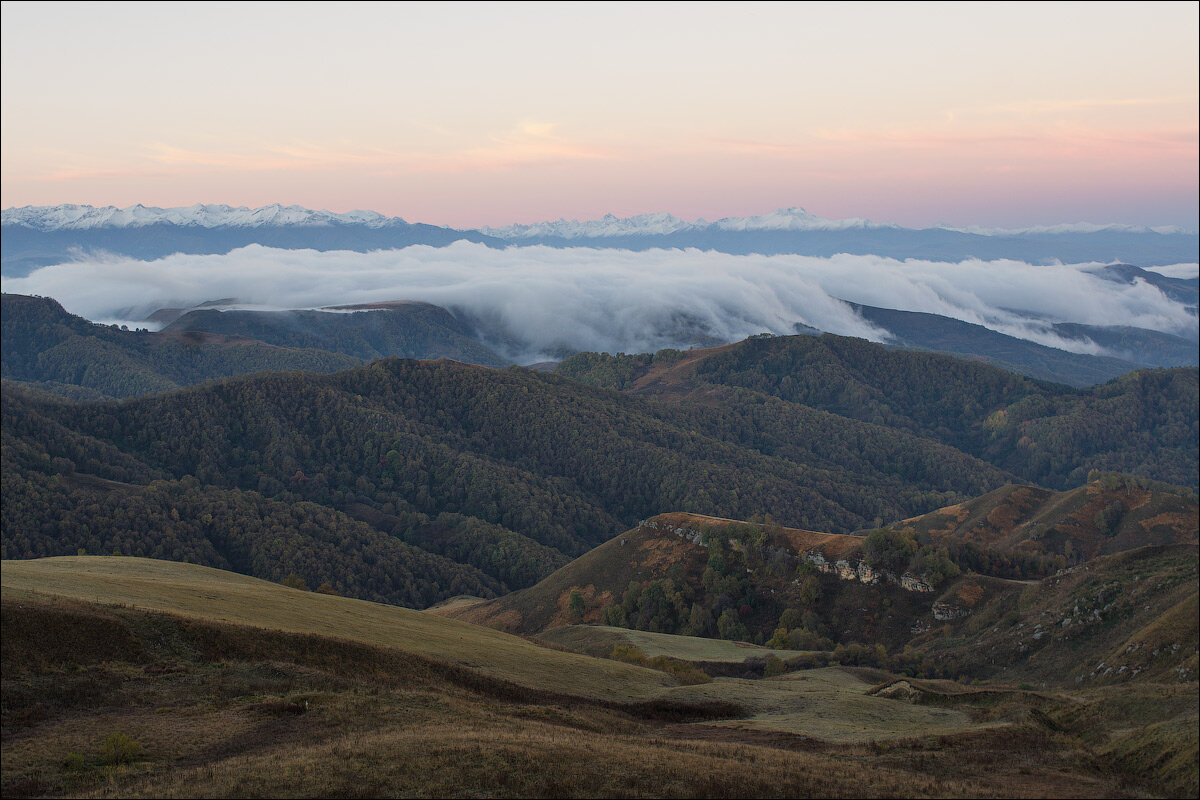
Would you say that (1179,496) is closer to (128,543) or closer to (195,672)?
(195,672)

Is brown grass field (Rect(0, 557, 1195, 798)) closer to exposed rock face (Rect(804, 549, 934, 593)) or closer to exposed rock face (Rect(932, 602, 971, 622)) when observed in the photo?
exposed rock face (Rect(932, 602, 971, 622))

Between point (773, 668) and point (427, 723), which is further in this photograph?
point (773, 668)

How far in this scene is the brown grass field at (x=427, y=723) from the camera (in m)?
29.5

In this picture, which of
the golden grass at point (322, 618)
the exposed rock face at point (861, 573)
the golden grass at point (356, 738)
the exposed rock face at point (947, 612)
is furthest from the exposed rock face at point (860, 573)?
the golden grass at point (356, 738)

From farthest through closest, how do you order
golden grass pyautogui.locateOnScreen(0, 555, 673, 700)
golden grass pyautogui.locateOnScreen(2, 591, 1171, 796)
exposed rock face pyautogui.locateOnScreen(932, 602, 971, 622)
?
1. exposed rock face pyautogui.locateOnScreen(932, 602, 971, 622)
2. golden grass pyautogui.locateOnScreen(0, 555, 673, 700)
3. golden grass pyautogui.locateOnScreen(2, 591, 1171, 796)

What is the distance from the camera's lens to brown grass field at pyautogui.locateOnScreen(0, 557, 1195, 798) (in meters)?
29.5

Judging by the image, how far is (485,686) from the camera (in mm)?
51000

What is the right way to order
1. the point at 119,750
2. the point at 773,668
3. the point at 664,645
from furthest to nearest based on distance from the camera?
1. the point at 664,645
2. the point at 773,668
3. the point at 119,750

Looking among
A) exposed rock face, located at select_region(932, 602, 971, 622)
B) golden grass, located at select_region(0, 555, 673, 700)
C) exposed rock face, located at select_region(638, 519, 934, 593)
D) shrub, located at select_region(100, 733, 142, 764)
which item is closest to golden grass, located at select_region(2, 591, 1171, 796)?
shrub, located at select_region(100, 733, 142, 764)

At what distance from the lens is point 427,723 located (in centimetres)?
3778

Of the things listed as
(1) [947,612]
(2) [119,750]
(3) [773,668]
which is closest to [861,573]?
(1) [947,612]

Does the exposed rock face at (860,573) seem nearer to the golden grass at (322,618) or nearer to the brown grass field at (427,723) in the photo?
the brown grass field at (427,723)

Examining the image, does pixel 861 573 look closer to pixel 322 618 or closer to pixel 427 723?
pixel 322 618

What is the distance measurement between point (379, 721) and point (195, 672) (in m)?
12.0
